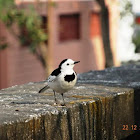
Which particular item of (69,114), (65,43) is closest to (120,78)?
(69,114)

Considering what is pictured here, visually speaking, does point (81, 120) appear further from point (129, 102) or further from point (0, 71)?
point (0, 71)

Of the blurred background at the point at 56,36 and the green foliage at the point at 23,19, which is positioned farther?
the blurred background at the point at 56,36

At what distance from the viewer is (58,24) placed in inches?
805

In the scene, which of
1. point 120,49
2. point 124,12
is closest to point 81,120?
point 124,12

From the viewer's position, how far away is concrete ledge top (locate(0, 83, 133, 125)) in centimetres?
343

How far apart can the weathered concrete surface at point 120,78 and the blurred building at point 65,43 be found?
37.5 feet

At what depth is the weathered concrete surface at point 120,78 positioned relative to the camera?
14.2 feet

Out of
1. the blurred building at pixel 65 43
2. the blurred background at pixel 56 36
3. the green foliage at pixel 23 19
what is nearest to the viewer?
the green foliage at pixel 23 19

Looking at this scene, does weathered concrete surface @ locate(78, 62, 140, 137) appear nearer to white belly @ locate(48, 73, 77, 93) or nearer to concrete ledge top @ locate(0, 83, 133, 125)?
concrete ledge top @ locate(0, 83, 133, 125)
